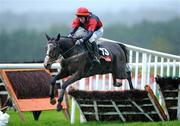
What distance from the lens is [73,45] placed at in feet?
45.6

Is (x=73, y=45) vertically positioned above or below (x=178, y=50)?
above

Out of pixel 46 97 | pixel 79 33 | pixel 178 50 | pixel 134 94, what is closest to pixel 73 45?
pixel 79 33

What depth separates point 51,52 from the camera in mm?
13359

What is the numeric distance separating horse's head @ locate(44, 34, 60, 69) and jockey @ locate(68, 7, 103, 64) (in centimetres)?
50

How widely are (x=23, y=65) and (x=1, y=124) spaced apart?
217 centimetres

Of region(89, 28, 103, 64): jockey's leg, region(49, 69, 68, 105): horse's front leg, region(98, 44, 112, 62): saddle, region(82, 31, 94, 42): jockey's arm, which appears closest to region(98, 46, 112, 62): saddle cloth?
region(98, 44, 112, 62): saddle

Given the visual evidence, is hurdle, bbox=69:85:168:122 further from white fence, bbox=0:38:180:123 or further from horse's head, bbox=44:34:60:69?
horse's head, bbox=44:34:60:69

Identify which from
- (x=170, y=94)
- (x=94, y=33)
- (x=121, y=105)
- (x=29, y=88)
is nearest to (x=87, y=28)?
(x=94, y=33)

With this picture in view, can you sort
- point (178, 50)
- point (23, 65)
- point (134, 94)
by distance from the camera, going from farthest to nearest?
point (178, 50) → point (23, 65) → point (134, 94)

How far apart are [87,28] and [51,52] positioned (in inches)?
34.3

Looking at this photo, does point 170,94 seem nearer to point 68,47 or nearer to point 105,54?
point 105,54

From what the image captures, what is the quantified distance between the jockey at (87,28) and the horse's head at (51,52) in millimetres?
498

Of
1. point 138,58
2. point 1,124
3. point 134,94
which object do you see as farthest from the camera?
point 138,58

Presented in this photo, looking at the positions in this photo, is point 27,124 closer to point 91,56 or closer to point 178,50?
point 91,56
